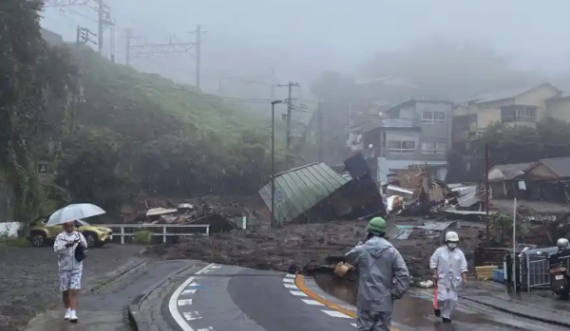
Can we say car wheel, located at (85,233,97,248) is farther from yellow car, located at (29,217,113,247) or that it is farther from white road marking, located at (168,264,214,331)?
white road marking, located at (168,264,214,331)

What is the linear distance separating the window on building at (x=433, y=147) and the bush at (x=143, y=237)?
41037 mm

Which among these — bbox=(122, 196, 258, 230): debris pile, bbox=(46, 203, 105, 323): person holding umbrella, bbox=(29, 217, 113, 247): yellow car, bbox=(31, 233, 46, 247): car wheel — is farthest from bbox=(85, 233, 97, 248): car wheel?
bbox=(46, 203, 105, 323): person holding umbrella

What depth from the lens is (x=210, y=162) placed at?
56.0 m

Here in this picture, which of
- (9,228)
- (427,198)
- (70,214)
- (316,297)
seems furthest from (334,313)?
(427,198)

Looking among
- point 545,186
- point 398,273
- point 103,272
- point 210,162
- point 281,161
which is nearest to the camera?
point 398,273

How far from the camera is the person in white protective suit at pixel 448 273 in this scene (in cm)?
1081

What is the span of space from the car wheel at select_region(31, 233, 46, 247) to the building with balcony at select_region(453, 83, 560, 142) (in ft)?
148

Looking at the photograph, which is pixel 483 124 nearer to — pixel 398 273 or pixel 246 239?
pixel 246 239

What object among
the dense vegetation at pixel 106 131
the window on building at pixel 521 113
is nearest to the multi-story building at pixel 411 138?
the window on building at pixel 521 113

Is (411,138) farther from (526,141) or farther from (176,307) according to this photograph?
(176,307)

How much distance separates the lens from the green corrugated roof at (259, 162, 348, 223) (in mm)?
46094

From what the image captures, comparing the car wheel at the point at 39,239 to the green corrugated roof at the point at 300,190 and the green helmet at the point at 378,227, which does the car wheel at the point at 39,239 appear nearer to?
the green corrugated roof at the point at 300,190

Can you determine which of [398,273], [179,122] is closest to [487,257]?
[398,273]

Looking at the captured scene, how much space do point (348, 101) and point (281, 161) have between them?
36942 mm
